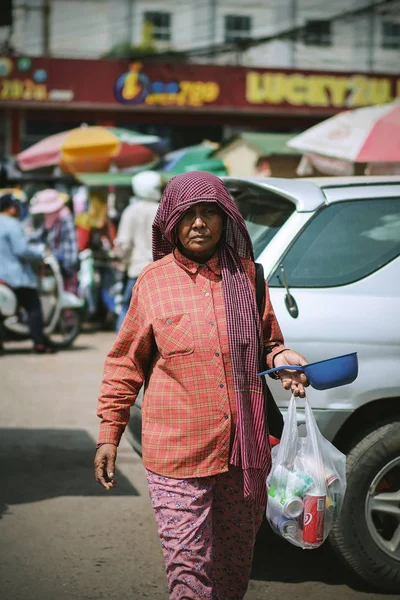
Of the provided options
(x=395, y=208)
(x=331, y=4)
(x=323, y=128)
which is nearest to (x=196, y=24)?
(x=331, y=4)

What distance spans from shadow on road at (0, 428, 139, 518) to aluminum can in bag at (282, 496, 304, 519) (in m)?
2.42

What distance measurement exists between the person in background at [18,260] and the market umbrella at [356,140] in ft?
10.4

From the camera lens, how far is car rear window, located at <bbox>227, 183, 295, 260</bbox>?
4.24m

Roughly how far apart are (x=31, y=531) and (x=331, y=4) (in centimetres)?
3503

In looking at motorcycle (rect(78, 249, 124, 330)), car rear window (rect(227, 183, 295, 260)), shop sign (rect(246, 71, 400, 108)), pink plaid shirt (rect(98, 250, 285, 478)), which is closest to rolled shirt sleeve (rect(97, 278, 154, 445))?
pink plaid shirt (rect(98, 250, 285, 478))

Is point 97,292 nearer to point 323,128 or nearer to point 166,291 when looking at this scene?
point 323,128

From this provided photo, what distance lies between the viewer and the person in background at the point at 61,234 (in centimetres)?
1192

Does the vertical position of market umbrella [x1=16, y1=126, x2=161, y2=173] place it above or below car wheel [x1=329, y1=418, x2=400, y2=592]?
above

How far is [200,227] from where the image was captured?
2.99 metres

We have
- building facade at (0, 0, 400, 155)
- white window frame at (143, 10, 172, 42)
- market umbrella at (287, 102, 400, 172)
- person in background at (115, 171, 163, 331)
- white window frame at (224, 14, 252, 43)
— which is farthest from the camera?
white window frame at (224, 14, 252, 43)

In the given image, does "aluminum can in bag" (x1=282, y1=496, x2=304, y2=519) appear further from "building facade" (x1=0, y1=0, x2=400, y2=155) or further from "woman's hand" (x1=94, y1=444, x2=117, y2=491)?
"building facade" (x1=0, y1=0, x2=400, y2=155)

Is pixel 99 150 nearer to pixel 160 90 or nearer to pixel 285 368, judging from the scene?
pixel 160 90

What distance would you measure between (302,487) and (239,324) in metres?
0.63

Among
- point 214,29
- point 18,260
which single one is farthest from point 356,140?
point 214,29
